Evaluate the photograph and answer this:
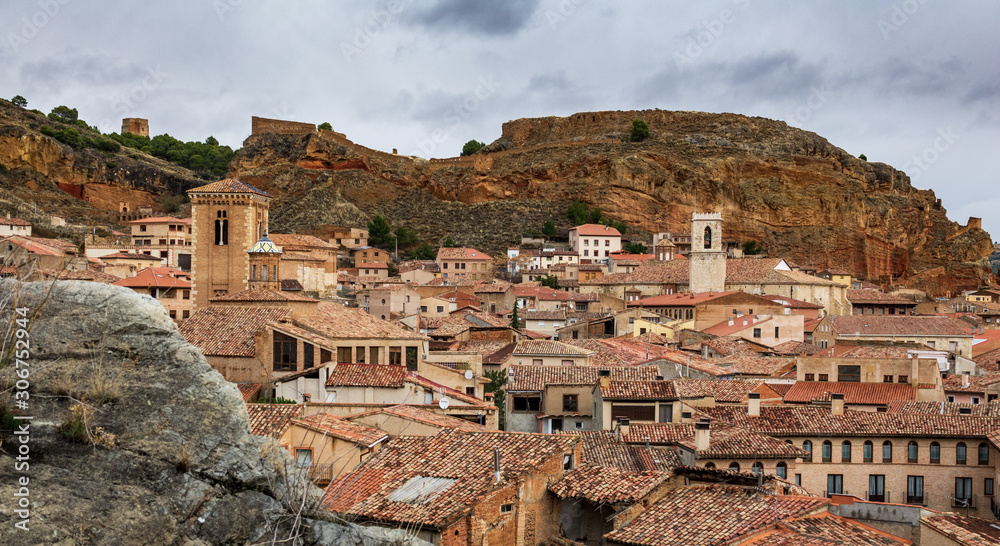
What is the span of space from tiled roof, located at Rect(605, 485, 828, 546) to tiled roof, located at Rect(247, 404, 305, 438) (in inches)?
184

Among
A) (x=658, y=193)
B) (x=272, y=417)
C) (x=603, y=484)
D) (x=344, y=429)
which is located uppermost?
(x=658, y=193)

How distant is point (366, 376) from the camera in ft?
69.7

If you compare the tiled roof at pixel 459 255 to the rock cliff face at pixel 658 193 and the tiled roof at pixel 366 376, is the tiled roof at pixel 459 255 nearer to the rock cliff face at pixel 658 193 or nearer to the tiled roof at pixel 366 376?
the rock cliff face at pixel 658 193

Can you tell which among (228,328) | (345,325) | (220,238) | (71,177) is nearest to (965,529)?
(345,325)

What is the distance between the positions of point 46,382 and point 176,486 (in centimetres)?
93

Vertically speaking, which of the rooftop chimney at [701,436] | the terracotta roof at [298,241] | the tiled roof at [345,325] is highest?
the terracotta roof at [298,241]

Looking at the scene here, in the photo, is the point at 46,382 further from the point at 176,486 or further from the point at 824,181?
the point at 824,181

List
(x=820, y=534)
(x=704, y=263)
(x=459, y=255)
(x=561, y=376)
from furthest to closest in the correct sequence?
(x=459, y=255)
(x=704, y=263)
(x=561, y=376)
(x=820, y=534)

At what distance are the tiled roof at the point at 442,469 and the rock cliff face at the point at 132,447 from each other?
530cm

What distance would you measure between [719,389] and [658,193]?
8878 centimetres

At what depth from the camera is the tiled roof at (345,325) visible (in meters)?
23.8

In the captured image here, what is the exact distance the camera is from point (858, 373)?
109ft

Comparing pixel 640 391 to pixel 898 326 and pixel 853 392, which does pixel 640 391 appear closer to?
pixel 853 392

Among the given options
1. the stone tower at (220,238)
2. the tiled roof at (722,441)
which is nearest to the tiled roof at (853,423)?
the tiled roof at (722,441)
